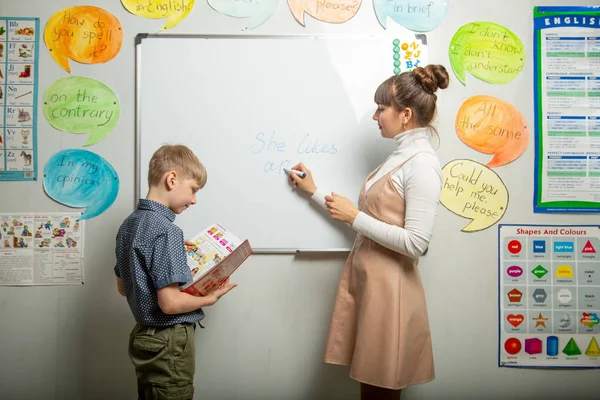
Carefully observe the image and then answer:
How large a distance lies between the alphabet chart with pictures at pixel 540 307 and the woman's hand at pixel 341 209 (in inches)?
28.1

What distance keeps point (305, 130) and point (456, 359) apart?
1.08 m

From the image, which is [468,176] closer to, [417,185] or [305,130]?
[417,185]

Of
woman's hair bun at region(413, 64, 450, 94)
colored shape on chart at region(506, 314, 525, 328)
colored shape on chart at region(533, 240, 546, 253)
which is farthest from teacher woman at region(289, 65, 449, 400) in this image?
colored shape on chart at region(533, 240, 546, 253)

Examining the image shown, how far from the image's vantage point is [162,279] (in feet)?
3.72

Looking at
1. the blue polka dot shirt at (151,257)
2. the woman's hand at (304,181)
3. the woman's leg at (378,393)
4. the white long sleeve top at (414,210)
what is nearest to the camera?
the blue polka dot shirt at (151,257)

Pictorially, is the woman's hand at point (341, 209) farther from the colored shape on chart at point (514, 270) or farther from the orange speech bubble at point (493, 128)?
the colored shape on chart at point (514, 270)

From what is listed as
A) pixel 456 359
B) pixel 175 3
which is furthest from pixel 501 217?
pixel 175 3

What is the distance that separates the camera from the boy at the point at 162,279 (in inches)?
45.3

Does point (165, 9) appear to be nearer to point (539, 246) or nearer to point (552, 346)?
point (539, 246)

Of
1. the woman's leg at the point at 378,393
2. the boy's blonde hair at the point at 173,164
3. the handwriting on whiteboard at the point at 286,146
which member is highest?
the handwriting on whiteboard at the point at 286,146

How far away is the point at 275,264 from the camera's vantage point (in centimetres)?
172

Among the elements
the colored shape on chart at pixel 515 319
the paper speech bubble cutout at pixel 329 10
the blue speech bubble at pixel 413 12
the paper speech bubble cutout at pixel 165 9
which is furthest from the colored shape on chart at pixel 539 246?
the paper speech bubble cutout at pixel 165 9

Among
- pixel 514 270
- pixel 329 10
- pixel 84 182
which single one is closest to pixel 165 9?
pixel 329 10

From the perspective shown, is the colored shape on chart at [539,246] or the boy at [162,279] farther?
the colored shape on chart at [539,246]
